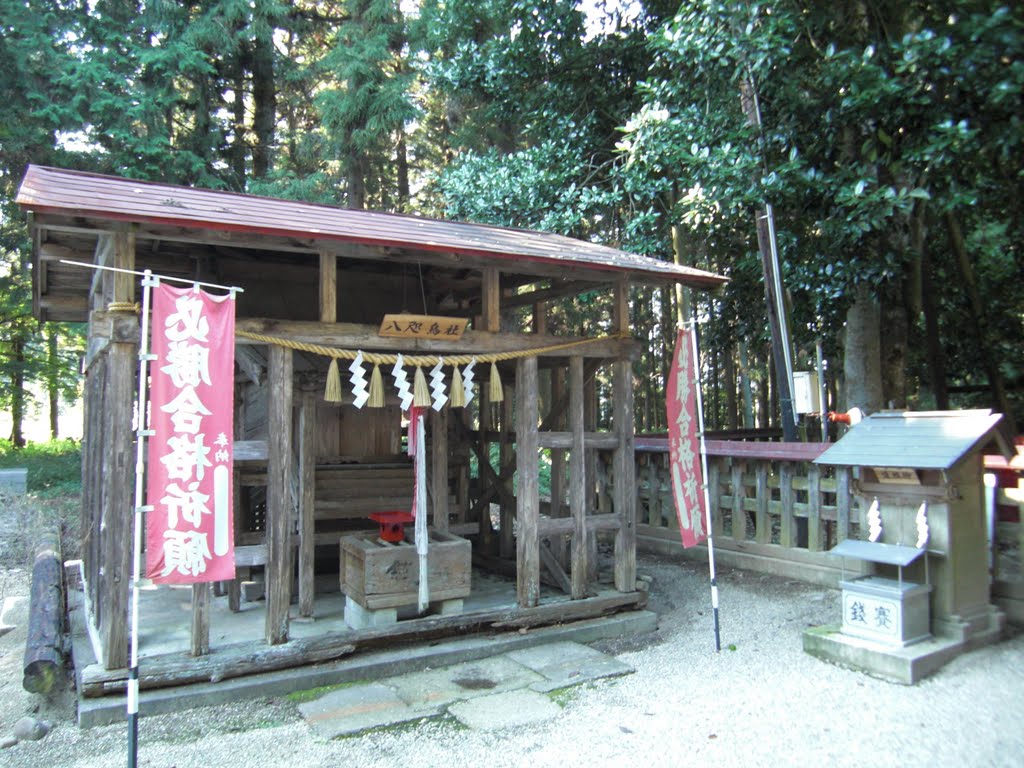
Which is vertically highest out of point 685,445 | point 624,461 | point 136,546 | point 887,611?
point 685,445

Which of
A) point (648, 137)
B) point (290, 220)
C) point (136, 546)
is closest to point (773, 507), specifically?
point (648, 137)

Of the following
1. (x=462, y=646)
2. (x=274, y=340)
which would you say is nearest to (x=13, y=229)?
(x=274, y=340)

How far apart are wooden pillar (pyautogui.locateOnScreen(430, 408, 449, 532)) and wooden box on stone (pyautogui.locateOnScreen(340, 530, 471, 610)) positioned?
3.78ft

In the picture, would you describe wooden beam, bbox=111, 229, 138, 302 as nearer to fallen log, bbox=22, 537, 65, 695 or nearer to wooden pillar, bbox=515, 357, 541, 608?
fallen log, bbox=22, 537, 65, 695

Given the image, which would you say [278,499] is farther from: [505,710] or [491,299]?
[491,299]

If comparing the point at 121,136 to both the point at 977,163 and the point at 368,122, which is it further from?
the point at 977,163

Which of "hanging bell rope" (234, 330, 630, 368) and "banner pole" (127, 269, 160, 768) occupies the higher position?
"hanging bell rope" (234, 330, 630, 368)

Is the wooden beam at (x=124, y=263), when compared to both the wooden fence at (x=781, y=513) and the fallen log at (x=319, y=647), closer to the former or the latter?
the fallen log at (x=319, y=647)

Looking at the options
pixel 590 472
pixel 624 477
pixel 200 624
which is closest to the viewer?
pixel 200 624

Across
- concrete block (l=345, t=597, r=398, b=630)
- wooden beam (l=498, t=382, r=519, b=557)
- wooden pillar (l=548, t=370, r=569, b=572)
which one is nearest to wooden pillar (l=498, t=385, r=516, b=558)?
wooden beam (l=498, t=382, r=519, b=557)

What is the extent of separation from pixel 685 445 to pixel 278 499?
3989mm

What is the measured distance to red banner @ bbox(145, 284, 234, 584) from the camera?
194 inches

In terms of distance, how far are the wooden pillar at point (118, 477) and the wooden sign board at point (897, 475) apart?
6.10 m

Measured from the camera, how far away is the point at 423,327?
640cm
